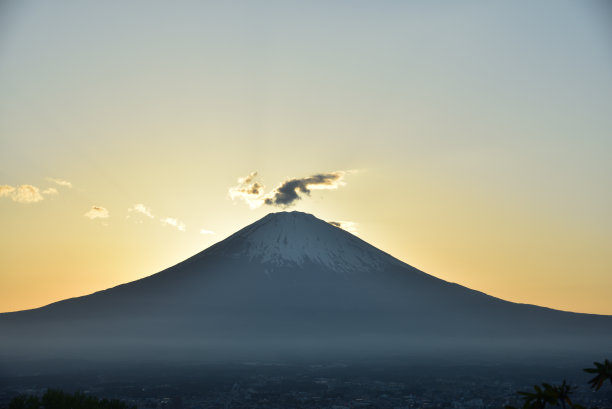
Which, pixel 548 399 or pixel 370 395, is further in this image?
pixel 370 395

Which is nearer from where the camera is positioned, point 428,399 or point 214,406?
point 214,406

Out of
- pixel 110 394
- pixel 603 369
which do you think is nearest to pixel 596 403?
pixel 110 394

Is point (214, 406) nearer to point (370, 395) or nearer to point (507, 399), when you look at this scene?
point (370, 395)

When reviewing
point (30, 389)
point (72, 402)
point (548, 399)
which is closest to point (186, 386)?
point (30, 389)

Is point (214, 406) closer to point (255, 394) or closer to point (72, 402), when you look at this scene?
point (255, 394)

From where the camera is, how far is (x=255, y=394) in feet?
561

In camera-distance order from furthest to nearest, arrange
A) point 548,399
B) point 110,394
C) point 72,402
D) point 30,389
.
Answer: point 30,389
point 110,394
point 72,402
point 548,399

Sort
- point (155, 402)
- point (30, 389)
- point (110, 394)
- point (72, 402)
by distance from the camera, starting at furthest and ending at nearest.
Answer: point (30, 389)
point (110, 394)
point (155, 402)
point (72, 402)

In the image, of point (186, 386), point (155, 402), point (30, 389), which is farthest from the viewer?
point (186, 386)

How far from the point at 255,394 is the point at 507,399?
63.7m

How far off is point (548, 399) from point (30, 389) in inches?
7072

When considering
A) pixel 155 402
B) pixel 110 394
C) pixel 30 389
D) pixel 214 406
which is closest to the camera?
pixel 214 406

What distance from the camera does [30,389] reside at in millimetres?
178125

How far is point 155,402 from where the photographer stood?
155125mm
